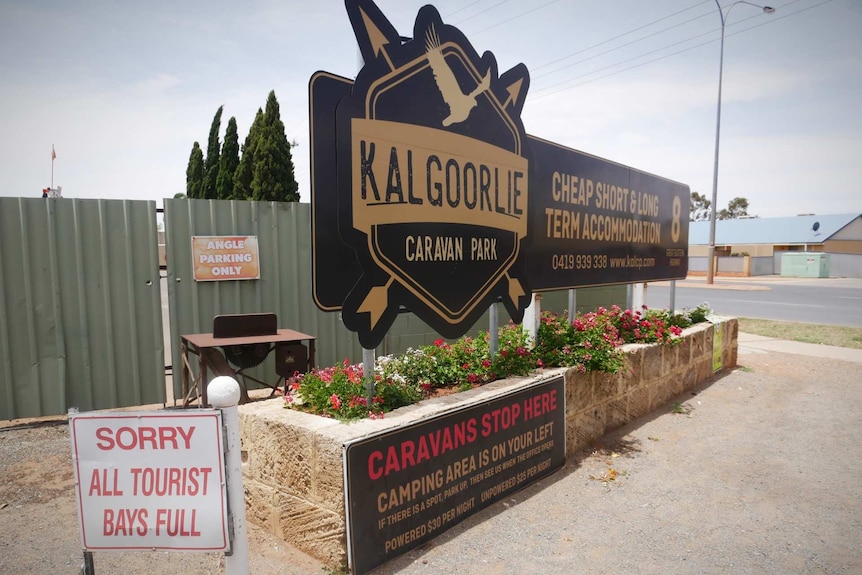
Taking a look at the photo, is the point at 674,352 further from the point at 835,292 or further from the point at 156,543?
the point at 835,292

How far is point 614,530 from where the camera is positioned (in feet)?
12.4

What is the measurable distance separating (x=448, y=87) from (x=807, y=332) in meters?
12.4

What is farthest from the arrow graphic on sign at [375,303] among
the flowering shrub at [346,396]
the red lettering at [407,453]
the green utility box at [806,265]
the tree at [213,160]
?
the green utility box at [806,265]

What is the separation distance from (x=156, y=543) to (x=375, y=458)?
121 centimetres

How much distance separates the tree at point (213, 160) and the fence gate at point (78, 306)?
26932 millimetres

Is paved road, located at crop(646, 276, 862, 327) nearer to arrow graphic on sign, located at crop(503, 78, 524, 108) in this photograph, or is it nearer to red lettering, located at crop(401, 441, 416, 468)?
arrow graphic on sign, located at crop(503, 78, 524, 108)

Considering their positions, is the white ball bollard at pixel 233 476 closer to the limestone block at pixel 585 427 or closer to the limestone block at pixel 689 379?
the limestone block at pixel 585 427

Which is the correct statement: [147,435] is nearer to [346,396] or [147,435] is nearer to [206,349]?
[346,396]

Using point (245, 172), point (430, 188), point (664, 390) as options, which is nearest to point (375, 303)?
point (430, 188)

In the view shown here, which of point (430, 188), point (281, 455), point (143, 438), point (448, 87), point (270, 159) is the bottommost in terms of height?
point (281, 455)

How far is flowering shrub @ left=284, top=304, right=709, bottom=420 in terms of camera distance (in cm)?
384

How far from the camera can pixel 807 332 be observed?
12.6m

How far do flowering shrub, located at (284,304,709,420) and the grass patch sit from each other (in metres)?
6.90

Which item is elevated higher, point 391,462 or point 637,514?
point 391,462
